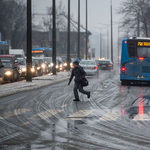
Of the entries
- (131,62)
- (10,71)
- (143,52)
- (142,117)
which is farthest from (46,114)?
(10,71)

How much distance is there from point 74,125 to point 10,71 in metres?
18.9

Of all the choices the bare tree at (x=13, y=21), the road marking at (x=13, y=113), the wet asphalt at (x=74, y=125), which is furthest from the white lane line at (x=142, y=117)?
the bare tree at (x=13, y=21)

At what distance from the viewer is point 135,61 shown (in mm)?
24109

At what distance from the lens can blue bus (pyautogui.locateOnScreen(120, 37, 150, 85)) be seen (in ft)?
79.2

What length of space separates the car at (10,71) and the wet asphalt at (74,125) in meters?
13.1

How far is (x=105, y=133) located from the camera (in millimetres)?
8414

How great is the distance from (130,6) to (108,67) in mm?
10776

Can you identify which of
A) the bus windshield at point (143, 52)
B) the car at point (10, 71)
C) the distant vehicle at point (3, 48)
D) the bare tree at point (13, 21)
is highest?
the bare tree at point (13, 21)

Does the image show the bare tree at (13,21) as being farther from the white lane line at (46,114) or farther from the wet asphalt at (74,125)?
the white lane line at (46,114)

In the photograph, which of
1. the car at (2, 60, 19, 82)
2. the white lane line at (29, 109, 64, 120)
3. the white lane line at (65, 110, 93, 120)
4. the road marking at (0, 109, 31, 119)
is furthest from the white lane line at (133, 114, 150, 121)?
the car at (2, 60, 19, 82)

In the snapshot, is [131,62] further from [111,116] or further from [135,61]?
[111,116]

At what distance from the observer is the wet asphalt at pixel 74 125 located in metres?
7.32

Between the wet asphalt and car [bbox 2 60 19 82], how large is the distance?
13.1 meters

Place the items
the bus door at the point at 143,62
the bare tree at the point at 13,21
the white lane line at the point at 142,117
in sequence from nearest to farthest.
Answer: the white lane line at the point at 142,117
the bus door at the point at 143,62
the bare tree at the point at 13,21
